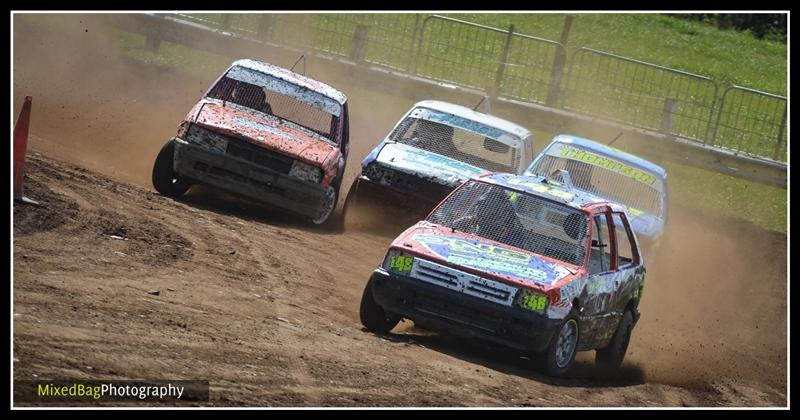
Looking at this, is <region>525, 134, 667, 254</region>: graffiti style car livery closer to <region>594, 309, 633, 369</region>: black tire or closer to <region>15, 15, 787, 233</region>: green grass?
<region>594, 309, 633, 369</region>: black tire

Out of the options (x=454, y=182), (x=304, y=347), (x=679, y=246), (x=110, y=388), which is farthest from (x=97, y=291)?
(x=679, y=246)

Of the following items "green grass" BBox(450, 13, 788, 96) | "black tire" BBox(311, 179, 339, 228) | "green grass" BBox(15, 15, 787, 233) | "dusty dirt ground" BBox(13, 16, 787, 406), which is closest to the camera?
"dusty dirt ground" BBox(13, 16, 787, 406)

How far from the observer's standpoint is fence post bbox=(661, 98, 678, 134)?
75.1ft

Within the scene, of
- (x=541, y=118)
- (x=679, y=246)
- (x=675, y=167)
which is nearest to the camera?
(x=679, y=246)

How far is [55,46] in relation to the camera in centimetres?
2495

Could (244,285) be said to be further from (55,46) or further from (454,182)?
(55,46)

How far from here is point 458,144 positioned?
613 inches

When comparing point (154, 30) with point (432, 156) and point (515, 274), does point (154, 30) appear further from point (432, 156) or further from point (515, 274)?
point (515, 274)

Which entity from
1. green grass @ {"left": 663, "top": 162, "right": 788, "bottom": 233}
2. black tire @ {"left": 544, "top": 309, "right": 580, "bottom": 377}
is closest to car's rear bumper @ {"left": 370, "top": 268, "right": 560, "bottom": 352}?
black tire @ {"left": 544, "top": 309, "right": 580, "bottom": 377}

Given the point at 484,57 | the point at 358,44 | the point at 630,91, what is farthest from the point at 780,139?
the point at 358,44

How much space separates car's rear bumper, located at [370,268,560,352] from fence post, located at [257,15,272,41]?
14719 mm

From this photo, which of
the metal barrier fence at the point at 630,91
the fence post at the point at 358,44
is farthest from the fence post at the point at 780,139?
the fence post at the point at 358,44

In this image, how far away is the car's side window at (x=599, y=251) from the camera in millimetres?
10352

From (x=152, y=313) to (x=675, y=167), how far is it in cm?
1970
